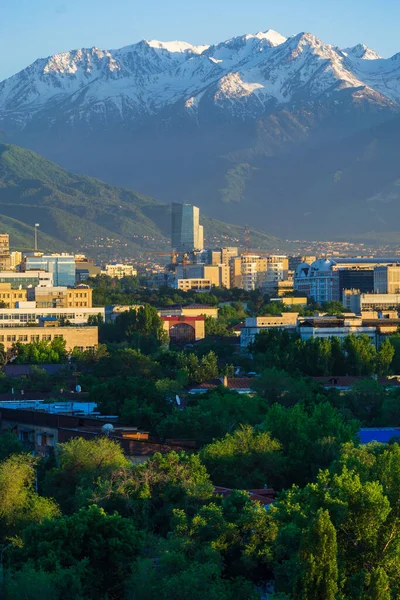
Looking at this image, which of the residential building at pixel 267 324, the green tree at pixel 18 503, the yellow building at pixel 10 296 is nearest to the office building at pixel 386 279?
the yellow building at pixel 10 296

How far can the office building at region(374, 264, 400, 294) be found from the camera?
187000mm

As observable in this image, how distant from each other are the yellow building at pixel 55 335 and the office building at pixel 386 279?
7642 centimetres

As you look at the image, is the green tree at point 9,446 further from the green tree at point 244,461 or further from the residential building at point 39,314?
the residential building at point 39,314

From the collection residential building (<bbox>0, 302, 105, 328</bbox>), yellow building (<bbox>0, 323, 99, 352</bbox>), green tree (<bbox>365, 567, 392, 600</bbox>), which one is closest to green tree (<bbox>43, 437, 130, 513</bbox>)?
green tree (<bbox>365, 567, 392, 600</bbox>)

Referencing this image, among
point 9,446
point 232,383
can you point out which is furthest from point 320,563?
point 232,383

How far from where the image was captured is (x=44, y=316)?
129m

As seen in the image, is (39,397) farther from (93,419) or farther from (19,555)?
(19,555)

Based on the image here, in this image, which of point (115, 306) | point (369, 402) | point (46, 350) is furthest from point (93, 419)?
point (115, 306)

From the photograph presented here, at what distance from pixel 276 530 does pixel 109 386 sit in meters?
32.8

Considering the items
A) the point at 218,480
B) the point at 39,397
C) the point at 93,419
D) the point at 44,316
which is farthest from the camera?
the point at 44,316

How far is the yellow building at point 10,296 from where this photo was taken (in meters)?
141

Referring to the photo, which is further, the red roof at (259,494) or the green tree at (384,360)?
the green tree at (384,360)

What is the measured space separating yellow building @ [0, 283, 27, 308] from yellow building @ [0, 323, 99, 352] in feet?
81.7

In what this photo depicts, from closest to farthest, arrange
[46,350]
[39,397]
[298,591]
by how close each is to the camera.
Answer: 1. [298,591]
2. [39,397]
3. [46,350]
